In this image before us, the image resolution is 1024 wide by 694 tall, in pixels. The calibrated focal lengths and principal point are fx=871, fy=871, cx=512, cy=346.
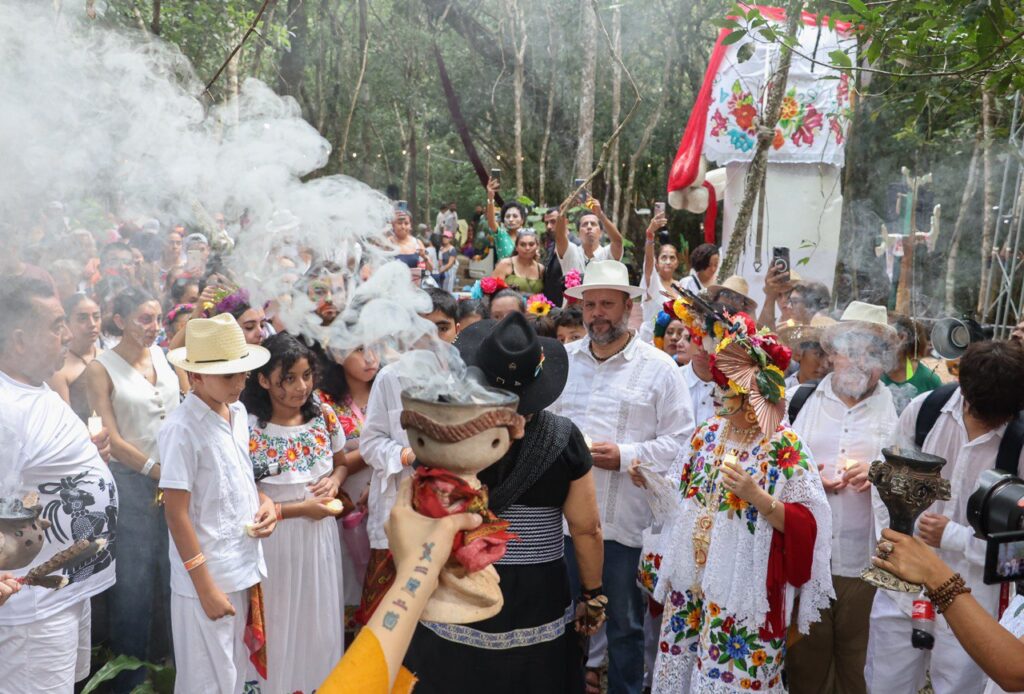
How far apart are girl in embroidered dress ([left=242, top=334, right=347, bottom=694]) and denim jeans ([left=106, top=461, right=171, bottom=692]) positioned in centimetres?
87

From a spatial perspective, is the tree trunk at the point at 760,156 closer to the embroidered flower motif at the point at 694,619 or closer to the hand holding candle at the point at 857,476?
the hand holding candle at the point at 857,476

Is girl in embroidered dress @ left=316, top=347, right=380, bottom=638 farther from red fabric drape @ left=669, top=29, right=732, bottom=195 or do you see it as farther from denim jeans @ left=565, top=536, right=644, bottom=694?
red fabric drape @ left=669, top=29, right=732, bottom=195

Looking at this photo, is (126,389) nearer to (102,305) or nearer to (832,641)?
(102,305)

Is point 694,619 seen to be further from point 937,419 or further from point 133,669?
point 133,669

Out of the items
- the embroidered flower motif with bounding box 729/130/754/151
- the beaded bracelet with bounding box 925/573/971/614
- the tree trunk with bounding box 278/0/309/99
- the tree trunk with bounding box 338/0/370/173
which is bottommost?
the beaded bracelet with bounding box 925/573/971/614

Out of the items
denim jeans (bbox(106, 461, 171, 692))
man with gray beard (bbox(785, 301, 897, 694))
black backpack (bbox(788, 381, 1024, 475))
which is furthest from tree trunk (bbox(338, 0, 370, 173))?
man with gray beard (bbox(785, 301, 897, 694))

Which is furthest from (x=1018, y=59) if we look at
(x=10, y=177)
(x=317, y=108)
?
(x=317, y=108)

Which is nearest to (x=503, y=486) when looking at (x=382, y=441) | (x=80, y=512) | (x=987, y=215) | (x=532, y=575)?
(x=532, y=575)

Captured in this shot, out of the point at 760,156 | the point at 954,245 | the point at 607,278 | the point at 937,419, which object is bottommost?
the point at 937,419

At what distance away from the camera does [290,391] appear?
14.1 feet

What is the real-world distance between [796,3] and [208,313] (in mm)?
3489

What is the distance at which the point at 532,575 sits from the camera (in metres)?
3.31

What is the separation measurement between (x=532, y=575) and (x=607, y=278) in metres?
2.11

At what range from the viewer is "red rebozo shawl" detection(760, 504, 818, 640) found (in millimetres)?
3740
